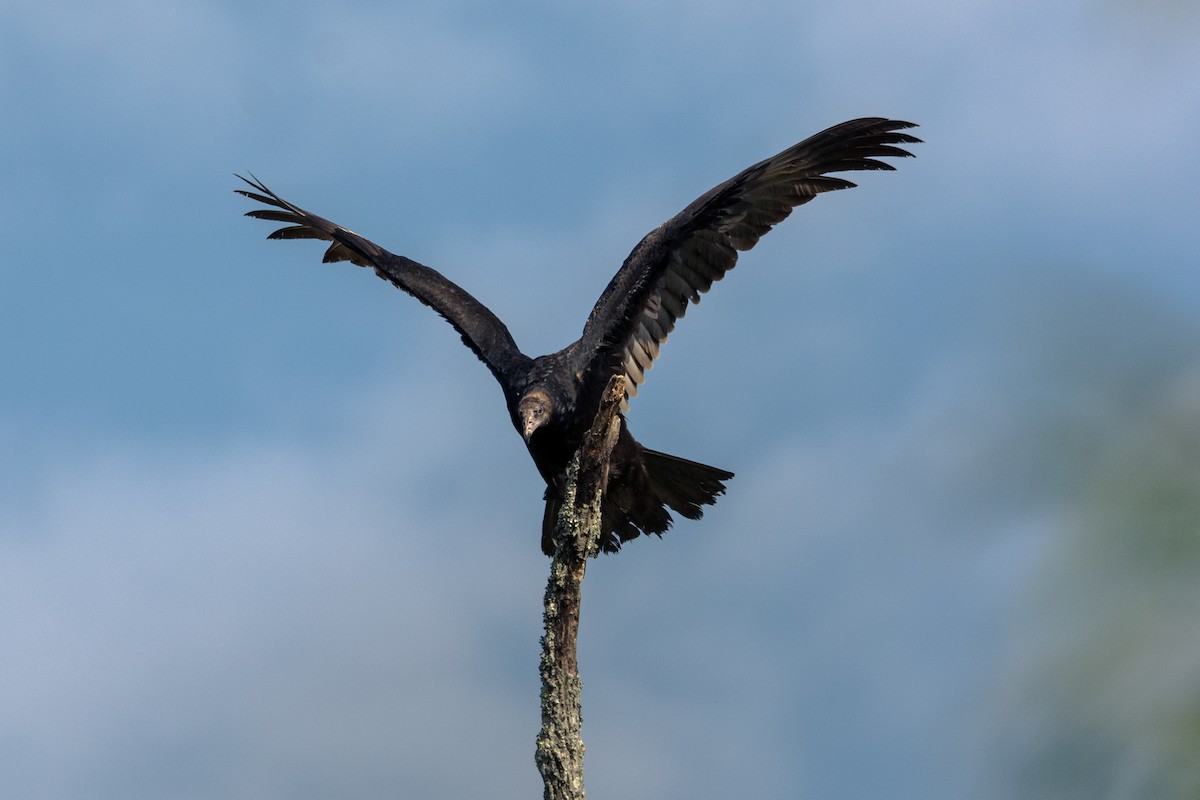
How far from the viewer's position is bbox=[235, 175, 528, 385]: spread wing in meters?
7.32

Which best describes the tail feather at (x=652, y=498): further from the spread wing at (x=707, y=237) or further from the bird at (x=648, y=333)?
the spread wing at (x=707, y=237)

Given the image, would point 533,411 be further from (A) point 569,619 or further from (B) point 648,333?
(A) point 569,619

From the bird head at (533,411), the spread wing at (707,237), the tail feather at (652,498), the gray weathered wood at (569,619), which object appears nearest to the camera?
the gray weathered wood at (569,619)

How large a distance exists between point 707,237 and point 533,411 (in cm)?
122

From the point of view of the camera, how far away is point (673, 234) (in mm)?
6301

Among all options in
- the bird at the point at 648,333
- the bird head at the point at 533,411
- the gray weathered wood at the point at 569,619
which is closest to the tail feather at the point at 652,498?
the bird at the point at 648,333

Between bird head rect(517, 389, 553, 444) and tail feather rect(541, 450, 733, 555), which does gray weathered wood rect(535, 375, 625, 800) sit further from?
tail feather rect(541, 450, 733, 555)

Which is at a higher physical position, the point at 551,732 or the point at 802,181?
the point at 802,181

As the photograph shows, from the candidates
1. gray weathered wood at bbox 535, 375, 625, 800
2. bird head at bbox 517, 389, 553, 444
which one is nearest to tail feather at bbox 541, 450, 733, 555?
bird head at bbox 517, 389, 553, 444

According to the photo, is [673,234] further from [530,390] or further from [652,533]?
[652,533]

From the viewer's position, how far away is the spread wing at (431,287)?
732 centimetres

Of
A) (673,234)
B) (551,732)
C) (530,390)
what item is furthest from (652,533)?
(551,732)

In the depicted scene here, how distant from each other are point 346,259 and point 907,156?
388 centimetres

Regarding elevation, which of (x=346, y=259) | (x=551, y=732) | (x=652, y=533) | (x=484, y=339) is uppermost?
(x=346, y=259)
